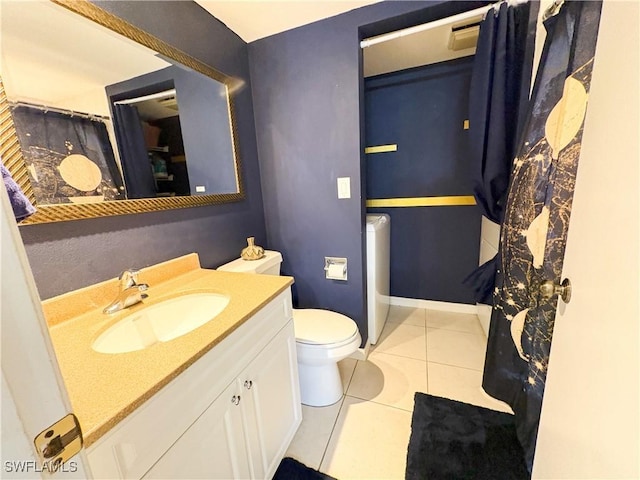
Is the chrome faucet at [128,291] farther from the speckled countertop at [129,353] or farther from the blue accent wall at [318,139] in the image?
the blue accent wall at [318,139]

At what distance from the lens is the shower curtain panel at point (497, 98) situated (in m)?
1.25

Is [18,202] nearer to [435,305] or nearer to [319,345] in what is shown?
[319,345]

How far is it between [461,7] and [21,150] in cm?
194

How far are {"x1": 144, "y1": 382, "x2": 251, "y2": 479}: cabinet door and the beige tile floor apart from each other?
0.50 m

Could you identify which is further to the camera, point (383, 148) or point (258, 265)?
point (383, 148)

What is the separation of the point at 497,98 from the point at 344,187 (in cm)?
90

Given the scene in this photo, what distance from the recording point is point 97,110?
0.96m

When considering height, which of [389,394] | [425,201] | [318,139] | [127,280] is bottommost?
[389,394]

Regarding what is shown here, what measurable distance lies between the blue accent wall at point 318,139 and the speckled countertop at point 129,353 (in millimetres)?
662

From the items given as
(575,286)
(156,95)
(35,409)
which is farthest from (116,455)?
(156,95)

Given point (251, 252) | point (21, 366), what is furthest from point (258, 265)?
point (21, 366)

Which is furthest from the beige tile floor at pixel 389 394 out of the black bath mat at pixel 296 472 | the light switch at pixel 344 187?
the light switch at pixel 344 187

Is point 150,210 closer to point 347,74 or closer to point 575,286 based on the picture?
point 347,74

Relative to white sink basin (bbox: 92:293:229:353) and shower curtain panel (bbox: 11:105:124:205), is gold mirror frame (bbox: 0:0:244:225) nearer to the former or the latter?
shower curtain panel (bbox: 11:105:124:205)
